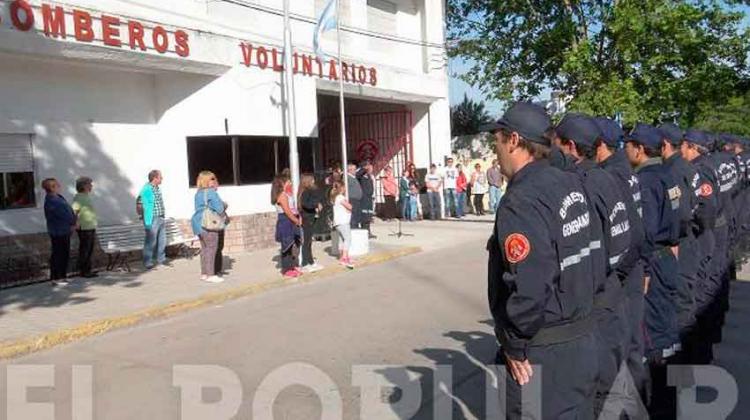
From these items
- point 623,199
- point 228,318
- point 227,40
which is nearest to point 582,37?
point 227,40

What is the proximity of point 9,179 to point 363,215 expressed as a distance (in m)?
6.63

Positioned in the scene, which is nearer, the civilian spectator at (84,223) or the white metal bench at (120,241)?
the civilian spectator at (84,223)

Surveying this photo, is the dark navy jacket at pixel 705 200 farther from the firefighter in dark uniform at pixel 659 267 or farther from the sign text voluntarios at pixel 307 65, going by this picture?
the sign text voluntarios at pixel 307 65

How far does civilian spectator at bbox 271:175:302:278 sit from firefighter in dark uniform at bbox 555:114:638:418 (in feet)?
22.6

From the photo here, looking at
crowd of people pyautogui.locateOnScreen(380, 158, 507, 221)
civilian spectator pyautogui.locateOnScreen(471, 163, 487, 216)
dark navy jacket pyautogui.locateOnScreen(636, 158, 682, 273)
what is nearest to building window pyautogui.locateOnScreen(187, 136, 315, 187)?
crowd of people pyautogui.locateOnScreen(380, 158, 507, 221)

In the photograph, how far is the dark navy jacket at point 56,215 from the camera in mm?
10180

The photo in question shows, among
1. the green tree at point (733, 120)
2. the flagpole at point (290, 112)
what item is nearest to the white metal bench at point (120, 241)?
the flagpole at point (290, 112)

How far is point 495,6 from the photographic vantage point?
18.5m

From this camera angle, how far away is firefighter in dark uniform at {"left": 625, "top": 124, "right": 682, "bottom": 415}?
4.81 m

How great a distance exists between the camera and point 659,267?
5008mm

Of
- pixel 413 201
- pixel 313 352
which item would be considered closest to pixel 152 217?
pixel 313 352

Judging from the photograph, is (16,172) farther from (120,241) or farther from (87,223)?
(120,241)

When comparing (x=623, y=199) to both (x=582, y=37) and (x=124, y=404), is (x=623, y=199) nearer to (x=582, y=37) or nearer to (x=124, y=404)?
(x=124, y=404)

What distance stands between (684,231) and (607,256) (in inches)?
80.0
